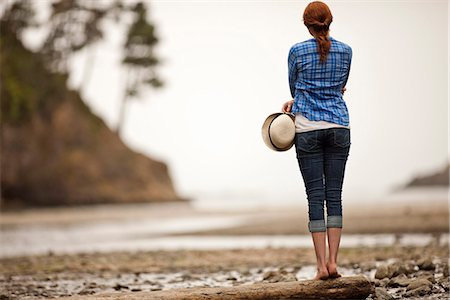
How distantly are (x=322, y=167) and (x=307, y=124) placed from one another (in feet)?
1.15

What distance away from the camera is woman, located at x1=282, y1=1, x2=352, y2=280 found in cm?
495

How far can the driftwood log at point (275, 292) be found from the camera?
478cm

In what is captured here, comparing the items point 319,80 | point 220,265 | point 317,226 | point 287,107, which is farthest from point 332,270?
point 220,265

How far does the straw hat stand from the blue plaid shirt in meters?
0.10

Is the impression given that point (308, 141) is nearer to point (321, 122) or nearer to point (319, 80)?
point (321, 122)

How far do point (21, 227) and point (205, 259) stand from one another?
41.3ft

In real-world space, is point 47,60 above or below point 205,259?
above

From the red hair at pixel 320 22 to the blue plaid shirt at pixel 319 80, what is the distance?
0.15 feet

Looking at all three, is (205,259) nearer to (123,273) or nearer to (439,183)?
(123,273)

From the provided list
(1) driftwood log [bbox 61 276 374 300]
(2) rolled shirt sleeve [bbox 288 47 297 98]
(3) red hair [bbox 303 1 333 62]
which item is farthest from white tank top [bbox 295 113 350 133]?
(1) driftwood log [bbox 61 276 374 300]

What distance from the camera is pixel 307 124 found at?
497 cm

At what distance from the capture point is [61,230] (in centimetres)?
1909

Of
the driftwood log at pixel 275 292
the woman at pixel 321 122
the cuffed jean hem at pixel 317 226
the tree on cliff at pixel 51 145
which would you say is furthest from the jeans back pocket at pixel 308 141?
the tree on cliff at pixel 51 145

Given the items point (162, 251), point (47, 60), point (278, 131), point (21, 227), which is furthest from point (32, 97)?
point (278, 131)
